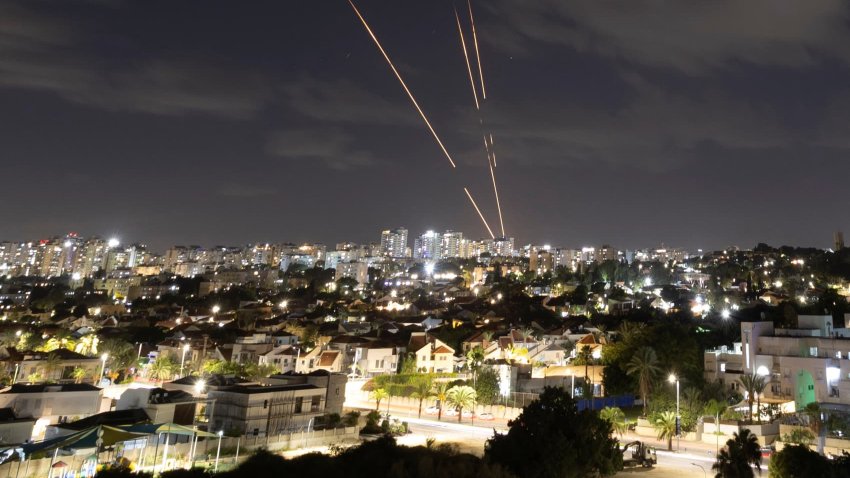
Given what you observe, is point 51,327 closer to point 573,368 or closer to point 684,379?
point 573,368

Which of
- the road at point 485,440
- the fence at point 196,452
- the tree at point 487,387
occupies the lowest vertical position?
the fence at point 196,452

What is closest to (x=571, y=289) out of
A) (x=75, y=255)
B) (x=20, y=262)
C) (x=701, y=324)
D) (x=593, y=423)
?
(x=701, y=324)

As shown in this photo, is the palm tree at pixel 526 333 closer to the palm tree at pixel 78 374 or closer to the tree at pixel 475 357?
the tree at pixel 475 357

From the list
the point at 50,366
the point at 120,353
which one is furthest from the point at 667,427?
the point at 120,353

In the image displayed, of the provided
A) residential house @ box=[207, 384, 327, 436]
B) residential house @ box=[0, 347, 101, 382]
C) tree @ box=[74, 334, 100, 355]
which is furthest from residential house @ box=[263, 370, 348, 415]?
tree @ box=[74, 334, 100, 355]

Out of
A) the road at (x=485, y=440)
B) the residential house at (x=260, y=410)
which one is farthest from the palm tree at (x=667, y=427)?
the residential house at (x=260, y=410)

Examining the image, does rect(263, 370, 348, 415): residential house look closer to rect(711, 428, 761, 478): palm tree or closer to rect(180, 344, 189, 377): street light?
rect(180, 344, 189, 377): street light
